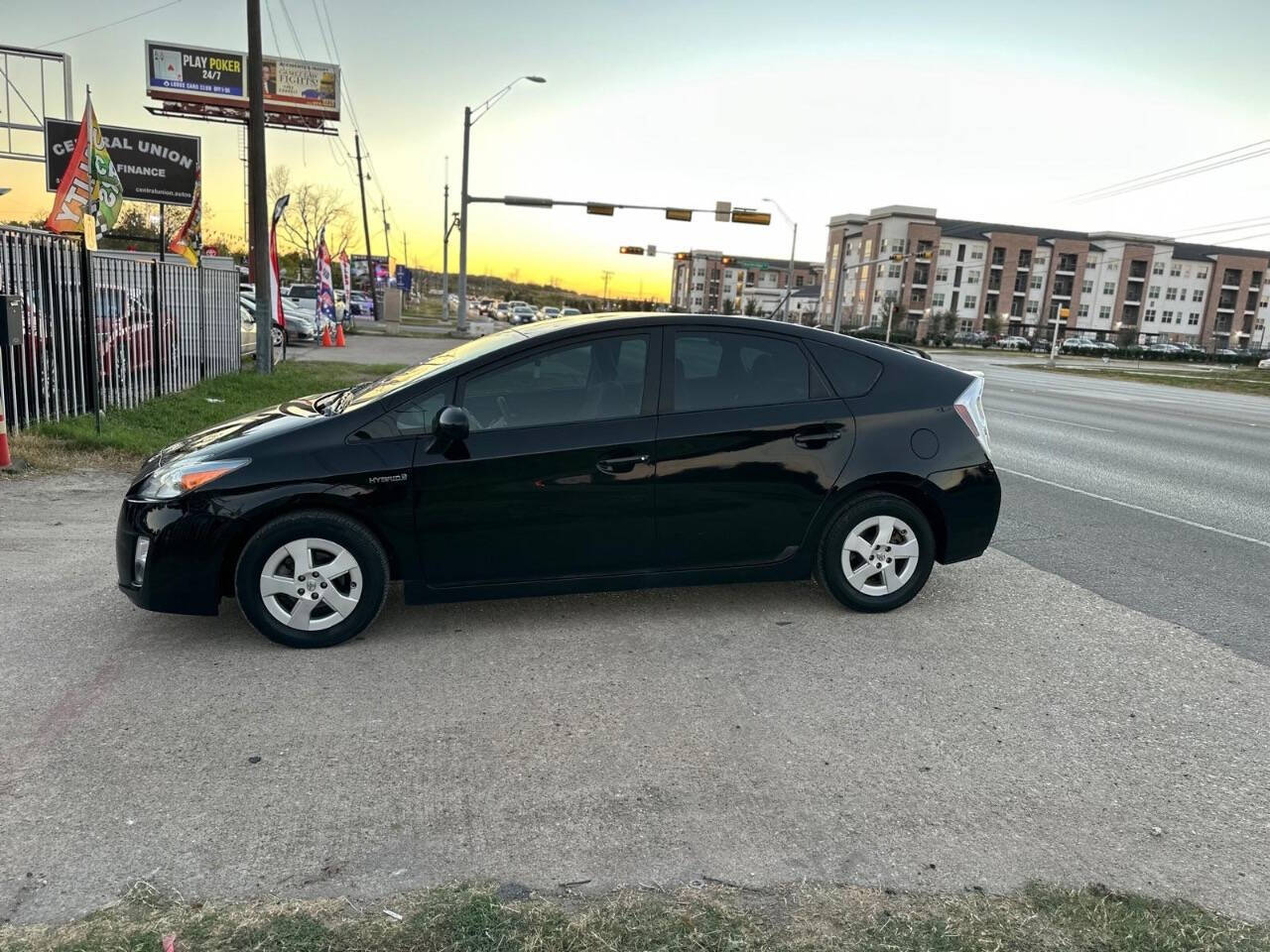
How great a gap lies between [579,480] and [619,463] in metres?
0.22

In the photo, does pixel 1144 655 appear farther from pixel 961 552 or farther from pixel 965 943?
pixel 965 943

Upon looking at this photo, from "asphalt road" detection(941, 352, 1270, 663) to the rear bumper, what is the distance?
1116mm

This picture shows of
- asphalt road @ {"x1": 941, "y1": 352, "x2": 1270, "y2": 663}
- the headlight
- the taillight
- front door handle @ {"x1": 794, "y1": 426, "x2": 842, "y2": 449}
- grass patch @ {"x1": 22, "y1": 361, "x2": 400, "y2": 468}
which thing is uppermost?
the taillight

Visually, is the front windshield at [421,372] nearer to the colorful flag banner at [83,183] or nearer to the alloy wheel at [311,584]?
the alloy wheel at [311,584]

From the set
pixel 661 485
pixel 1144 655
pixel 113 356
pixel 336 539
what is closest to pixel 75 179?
pixel 113 356

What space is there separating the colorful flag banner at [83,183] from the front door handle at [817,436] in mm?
9226

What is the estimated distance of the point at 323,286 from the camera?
25.8m

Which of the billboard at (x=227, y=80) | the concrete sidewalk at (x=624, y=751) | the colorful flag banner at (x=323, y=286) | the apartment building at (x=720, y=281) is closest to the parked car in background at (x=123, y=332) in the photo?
the concrete sidewalk at (x=624, y=751)

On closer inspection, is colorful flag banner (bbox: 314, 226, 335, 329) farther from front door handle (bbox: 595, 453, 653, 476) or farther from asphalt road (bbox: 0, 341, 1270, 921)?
front door handle (bbox: 595, 453, 653, 476)

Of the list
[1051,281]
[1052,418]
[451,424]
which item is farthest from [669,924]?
[1051,281]

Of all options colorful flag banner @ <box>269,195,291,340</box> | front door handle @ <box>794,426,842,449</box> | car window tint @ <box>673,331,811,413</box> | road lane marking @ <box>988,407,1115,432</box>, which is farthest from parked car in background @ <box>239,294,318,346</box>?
front door handle @ <box>794,426,842,449</box>

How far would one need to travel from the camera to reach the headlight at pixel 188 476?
13.3 feet

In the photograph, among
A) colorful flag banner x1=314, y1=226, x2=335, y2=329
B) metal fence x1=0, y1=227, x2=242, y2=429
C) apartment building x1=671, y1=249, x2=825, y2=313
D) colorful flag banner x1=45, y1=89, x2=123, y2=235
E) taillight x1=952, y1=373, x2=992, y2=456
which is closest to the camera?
taillight x1=952, y1=373, x2=992, y2=456

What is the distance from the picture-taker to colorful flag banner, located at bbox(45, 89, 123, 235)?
32.2 feet
